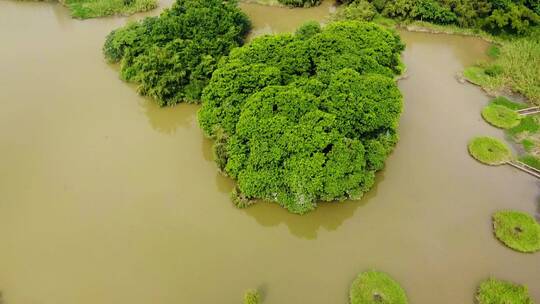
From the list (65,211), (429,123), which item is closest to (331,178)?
(429,123)

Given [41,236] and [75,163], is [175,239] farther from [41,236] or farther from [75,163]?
[75,163]

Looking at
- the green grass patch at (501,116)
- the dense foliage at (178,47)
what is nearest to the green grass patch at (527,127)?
the green grass patch at (501,116)

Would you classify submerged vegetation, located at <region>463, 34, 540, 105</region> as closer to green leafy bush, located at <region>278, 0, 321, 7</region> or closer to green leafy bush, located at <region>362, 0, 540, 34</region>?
green leafy bush, located at <region>362, 0, 540, 34</region>

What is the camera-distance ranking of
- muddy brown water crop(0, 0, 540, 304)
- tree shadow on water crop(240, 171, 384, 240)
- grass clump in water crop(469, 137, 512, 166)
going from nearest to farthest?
muddy brown water crop(0, 0, 540, 304)
tree shadow on water crop(240, 171, 384, 240)
grass clump in water crop(469, 137, 512, 166)

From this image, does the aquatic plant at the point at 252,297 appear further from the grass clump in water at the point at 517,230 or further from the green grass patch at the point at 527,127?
the green grass patch at the point at 527,127

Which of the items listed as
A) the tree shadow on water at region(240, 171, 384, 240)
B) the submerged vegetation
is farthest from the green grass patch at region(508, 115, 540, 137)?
the tree shadow on water at region(240, 171, 384, 240)
